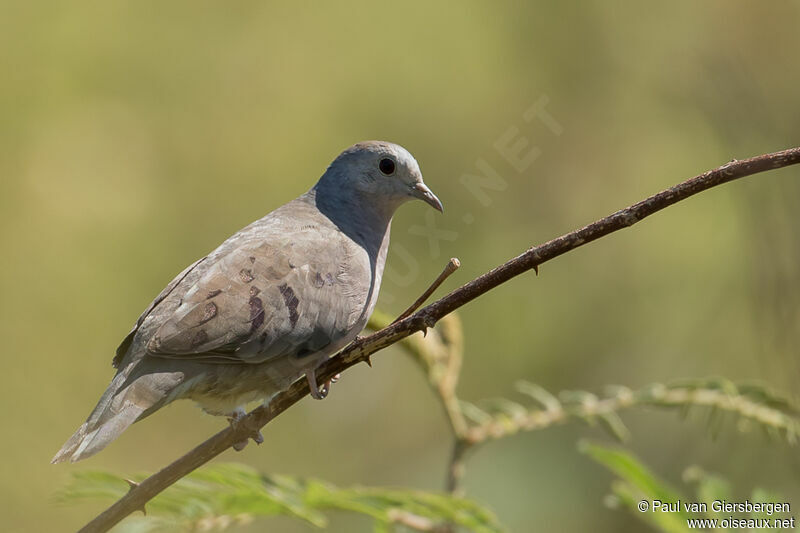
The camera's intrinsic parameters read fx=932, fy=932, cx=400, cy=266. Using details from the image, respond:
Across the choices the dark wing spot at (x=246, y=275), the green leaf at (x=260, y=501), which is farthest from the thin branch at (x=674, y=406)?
the dark wing spot at (x=246, y=275)

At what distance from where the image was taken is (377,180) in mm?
4117

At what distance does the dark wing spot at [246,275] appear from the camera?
3.34 m

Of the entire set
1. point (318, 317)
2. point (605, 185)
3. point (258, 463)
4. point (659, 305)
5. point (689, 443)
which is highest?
point (318, 317)

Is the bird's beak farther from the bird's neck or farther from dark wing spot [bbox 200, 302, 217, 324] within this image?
dark wing spot [bbox 200, 302, 217, 324]

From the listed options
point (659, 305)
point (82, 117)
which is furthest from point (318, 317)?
point (82, 117)

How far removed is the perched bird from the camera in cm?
300

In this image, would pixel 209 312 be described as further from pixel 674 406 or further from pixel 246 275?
pixel 674 406

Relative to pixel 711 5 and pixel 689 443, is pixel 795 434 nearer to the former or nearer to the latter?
pixel 689 443

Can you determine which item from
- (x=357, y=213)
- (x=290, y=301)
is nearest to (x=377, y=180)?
(x=357, y=213)

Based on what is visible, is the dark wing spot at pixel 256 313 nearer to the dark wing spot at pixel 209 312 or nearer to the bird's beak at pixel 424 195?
the dark wing spot at pixel 209 312

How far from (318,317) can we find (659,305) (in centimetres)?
334

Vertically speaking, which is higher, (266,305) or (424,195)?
(424,195)

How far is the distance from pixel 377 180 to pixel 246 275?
0.97m

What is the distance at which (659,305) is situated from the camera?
610 cm
